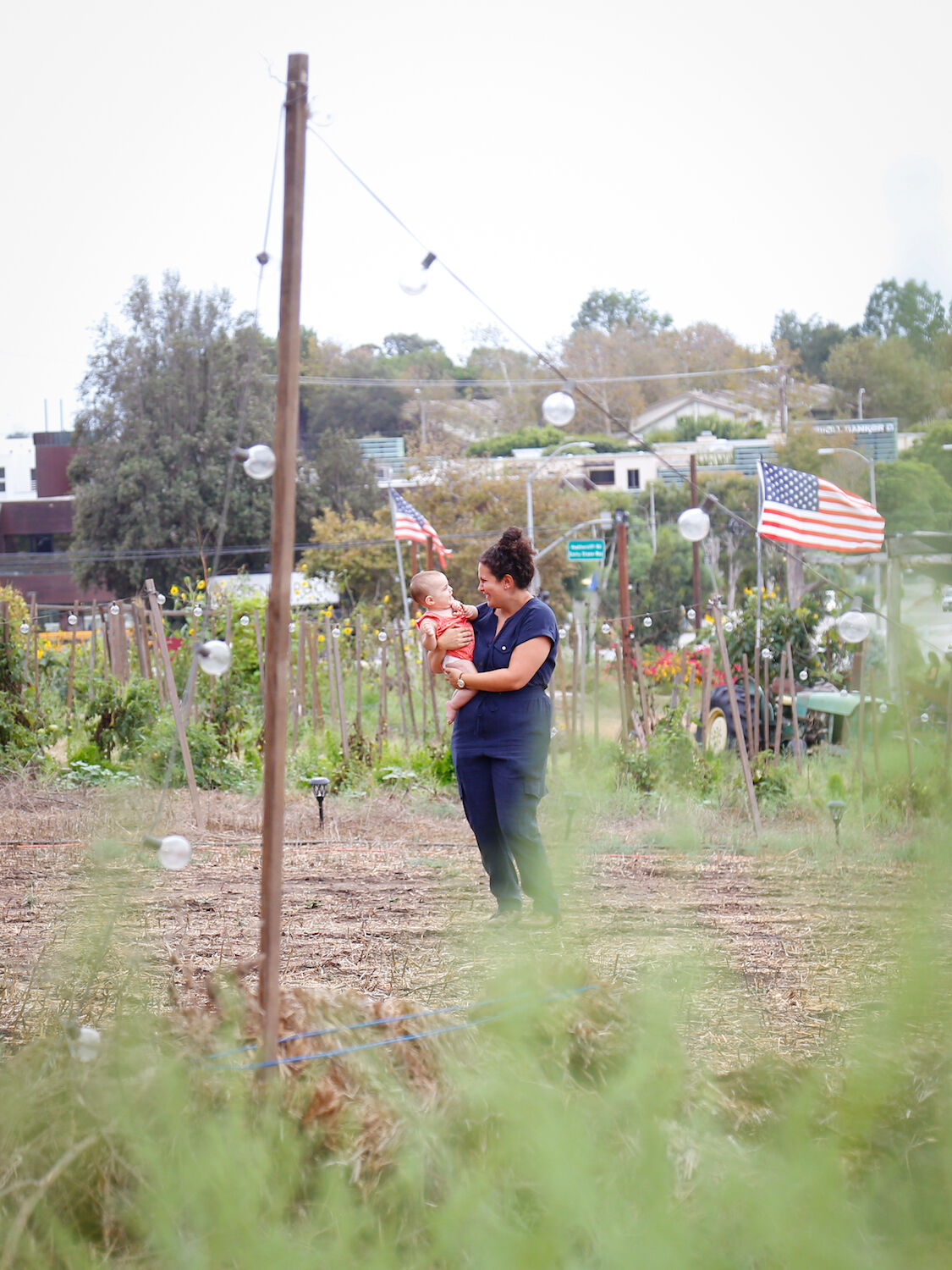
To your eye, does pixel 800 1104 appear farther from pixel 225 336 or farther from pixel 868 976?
pixel 225 336

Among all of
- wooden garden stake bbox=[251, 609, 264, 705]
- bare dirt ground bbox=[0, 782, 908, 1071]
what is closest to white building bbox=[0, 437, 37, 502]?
wooden garden stake bbox=[251, 609, 264, 705]

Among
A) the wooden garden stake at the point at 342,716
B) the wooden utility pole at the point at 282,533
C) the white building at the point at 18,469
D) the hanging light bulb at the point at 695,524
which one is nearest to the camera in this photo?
the wooden utility pole at the point at 282,533

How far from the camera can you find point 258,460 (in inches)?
88.2

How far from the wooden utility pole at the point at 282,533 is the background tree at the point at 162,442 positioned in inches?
1049

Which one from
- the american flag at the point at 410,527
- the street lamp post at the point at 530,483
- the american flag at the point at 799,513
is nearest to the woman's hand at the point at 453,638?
the american flag at the point at 799,513

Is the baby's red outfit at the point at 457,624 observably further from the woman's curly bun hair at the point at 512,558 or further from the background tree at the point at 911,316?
the background tree at the point at 911,316

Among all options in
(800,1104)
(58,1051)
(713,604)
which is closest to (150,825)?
(58,1051)

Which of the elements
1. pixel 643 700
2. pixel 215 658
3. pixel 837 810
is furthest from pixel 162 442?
pixel 215 658

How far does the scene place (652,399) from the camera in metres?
53.1

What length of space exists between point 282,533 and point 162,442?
2841cm

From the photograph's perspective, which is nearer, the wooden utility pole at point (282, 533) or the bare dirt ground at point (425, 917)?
the wooden utility pole at point (282, 533)

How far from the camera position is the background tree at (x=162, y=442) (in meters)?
29.1

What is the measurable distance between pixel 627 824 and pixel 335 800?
178cm

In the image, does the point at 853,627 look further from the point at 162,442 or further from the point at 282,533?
the point at 162,442
